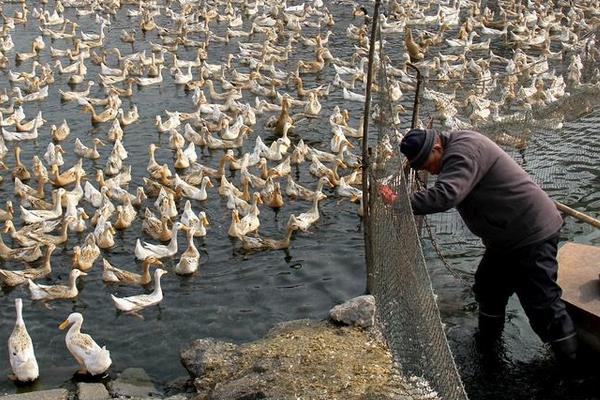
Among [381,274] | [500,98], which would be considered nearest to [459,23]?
[500,98]

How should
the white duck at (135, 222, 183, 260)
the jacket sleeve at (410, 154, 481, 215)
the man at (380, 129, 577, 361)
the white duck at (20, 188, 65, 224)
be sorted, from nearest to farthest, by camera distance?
the jacket sleeve at (410, 154, 481, 215) → the man at (380, 129, 577, 361) → the white duck at (135, 222, 183, 260) → the white duck at (20, 188, 65, 224)

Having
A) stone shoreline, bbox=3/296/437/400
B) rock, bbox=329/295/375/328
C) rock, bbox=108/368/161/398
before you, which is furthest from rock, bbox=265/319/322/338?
rock, bbox=108/368/161/398

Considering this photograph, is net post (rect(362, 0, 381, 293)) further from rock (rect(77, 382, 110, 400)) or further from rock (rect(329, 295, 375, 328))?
rock (rect(77, 382, 110, 400))

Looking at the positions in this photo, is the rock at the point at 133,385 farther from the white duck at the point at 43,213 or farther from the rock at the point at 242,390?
the white duck at the point at 43,213

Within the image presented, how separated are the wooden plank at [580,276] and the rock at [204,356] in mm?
3133

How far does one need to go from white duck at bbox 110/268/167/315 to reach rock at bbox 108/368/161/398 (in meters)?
1.42

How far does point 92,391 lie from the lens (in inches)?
320

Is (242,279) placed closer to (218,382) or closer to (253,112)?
(218,382)

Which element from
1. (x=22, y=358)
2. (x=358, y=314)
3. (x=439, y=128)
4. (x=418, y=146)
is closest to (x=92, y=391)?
(x=22, y=358)

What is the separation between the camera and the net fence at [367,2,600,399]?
21.6ft

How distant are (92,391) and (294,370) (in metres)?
2.33

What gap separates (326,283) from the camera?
1088cm

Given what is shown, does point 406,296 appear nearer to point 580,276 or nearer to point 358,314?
point 358,314

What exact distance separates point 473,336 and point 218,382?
2510mm
